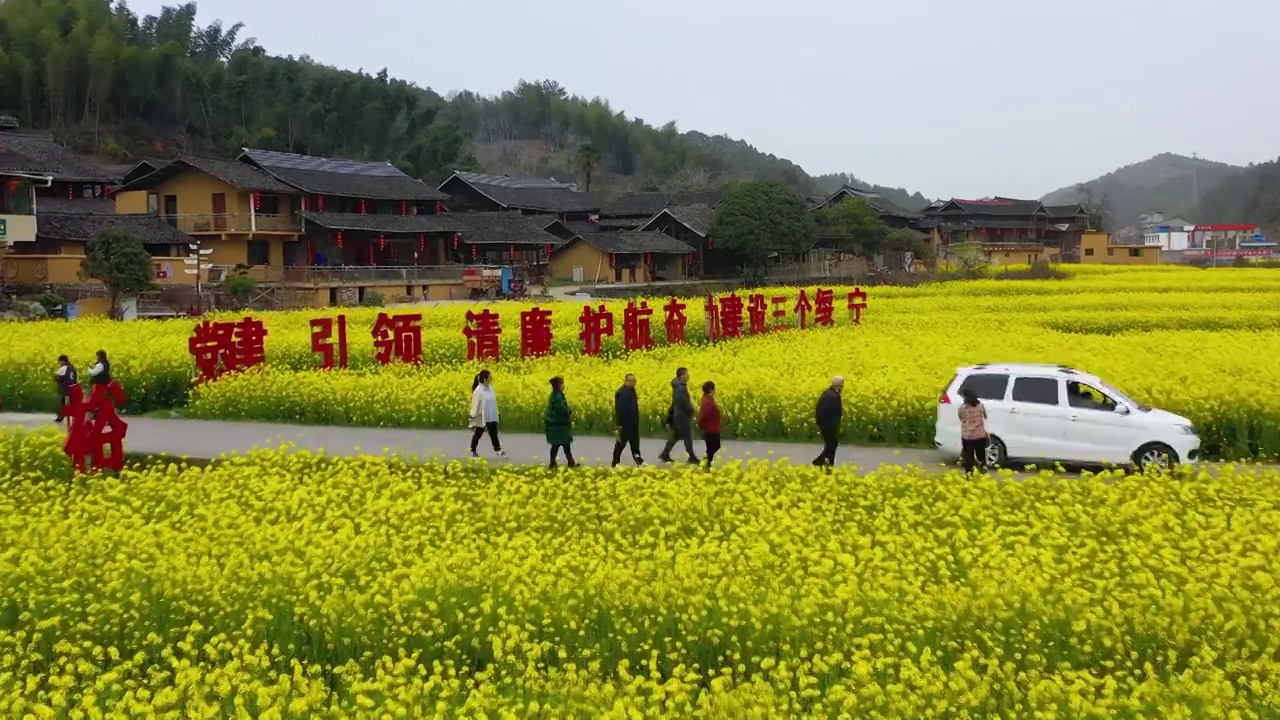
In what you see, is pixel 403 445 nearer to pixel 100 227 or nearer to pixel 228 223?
pixel 100 227

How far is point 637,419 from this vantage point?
48.2ft

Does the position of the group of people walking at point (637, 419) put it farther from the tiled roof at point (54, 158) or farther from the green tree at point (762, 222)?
the green tree at point (762, 222)

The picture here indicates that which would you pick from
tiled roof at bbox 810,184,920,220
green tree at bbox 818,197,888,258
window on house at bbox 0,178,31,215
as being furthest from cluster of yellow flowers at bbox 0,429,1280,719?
tiled roof at bbox 810,184,920,220

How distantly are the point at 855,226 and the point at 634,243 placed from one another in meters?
15.4

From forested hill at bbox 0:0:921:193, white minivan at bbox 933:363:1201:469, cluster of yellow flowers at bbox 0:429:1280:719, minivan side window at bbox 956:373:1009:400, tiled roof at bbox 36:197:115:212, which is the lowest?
cluster of yellow flowers at bbox 0:429:1280:719

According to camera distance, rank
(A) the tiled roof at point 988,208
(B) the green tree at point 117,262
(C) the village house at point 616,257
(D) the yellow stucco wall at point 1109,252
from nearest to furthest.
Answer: (B) the green tree at point 117,262 → (C) the village house at point 616,257 → (D) the yellow stucco wall at point 1109,252 → (A) the tiled roof at point 988,208

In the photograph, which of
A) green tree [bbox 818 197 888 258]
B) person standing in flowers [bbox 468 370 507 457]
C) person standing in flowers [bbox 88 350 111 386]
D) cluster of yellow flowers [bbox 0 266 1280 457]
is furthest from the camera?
green tree [bbox 818 197 888 258]

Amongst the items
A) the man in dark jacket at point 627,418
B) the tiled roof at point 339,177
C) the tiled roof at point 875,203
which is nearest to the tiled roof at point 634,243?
the tiled roof at point 339,177

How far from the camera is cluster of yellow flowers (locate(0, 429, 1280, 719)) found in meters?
7.18

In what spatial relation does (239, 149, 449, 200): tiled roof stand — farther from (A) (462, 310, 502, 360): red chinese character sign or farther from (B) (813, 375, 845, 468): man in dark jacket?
(B) (813, 375, 845, 468): man in dark jacket

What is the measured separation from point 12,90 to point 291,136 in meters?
19.0

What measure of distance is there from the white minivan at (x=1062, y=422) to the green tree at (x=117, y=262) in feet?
100

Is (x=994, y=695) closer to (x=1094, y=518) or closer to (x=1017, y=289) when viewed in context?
Answer: (x=1094, y=518)

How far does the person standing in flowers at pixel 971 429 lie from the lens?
13.3 meters
